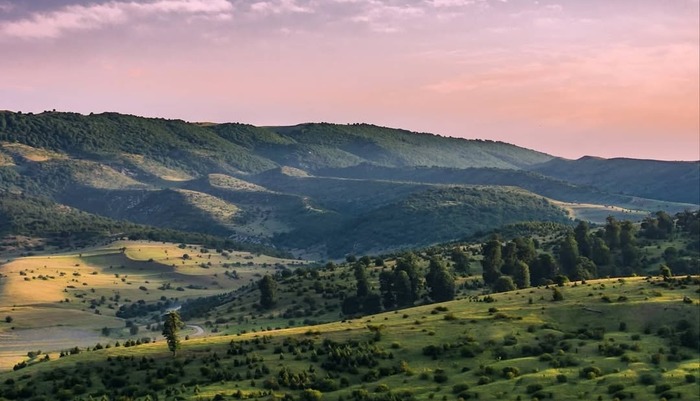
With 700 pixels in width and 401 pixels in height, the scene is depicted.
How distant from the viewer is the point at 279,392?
6950 centimetres

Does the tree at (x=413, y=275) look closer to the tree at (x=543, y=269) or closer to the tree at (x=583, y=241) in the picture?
the tree at (x=543, y=269)

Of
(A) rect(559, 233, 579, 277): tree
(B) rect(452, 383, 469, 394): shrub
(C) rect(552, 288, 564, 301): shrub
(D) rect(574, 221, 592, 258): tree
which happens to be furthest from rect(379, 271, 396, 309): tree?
(B) rect(452, 383, 469, 394): shrub

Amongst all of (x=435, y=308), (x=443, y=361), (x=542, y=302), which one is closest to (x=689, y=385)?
(x=443, y=361)

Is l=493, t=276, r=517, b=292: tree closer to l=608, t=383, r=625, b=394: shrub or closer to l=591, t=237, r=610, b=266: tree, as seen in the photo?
l=591, t=237, r=610, b=266: tree

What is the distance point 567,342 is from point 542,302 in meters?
15.5

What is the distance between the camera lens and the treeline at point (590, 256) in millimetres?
128438

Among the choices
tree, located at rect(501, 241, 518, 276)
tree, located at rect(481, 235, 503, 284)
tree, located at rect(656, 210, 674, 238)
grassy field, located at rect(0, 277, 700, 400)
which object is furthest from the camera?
Answer: tree, located at rect(656, 210, 674, 238)

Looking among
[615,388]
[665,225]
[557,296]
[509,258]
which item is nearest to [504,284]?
[509,258]

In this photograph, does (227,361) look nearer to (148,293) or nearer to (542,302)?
(542,302)

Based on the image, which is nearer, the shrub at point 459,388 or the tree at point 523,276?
the shrub at point 459,388

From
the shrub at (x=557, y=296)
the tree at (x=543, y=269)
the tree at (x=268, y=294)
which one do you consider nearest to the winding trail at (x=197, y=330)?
the tree at (x=268, y=294)

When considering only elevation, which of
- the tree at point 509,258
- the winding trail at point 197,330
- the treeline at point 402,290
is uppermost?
the tree at point 509,258

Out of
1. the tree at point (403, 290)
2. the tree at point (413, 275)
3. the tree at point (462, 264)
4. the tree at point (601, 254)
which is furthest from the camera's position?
the tree at point (462, 264)

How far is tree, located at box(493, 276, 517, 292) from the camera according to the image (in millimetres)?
118081
